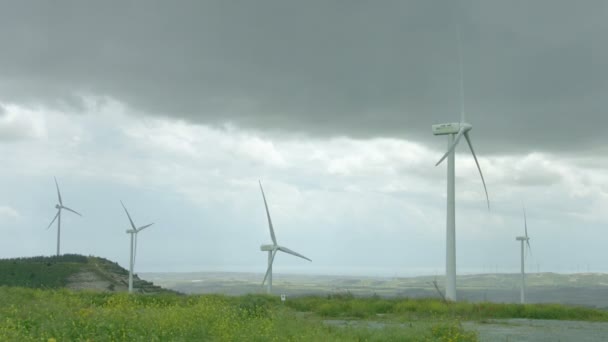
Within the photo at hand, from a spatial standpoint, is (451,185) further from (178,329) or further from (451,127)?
(178,329)

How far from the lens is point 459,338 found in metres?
19.3

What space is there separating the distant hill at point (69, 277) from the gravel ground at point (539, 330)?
44.0m

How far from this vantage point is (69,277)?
68.2 meters

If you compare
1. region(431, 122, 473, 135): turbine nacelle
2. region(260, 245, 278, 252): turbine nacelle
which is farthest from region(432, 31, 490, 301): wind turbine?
region(260, 245, 278, 252): turbine nacelle

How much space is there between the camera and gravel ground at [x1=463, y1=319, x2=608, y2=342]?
2278cm

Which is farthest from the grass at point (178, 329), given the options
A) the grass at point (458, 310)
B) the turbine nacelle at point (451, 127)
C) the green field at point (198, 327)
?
the turbine nacelle at point (451, 127)

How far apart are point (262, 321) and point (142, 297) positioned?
59.2ft

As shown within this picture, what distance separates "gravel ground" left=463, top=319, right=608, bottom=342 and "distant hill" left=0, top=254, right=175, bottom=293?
44030mm

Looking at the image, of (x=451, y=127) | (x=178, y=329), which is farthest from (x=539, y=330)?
(x=451, y=127)

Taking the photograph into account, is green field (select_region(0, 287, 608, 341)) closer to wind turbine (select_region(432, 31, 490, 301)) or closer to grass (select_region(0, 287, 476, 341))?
grass (select_region(0, 287, 476, 341))

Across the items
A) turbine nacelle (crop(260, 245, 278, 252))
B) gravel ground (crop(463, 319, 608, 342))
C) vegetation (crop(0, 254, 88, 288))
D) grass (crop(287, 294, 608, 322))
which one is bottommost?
gravel ground (crop(463, 319, 608, 342))

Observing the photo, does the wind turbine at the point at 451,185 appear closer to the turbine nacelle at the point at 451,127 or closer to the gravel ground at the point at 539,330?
the turbine nacelle at the point at 451,127

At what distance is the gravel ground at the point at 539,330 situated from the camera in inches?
897

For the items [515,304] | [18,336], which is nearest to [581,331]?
[515,304]
